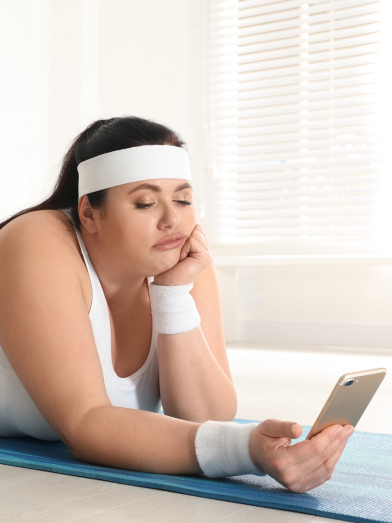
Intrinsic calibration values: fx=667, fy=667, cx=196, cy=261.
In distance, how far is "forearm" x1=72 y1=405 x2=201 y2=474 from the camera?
98 cm

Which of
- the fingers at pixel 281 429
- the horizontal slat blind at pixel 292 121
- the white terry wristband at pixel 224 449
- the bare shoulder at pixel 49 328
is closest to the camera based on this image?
the fingers at pixel 281 429

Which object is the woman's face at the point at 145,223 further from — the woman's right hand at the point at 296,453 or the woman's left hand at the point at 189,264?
the woman's right hand at the point at 296,453

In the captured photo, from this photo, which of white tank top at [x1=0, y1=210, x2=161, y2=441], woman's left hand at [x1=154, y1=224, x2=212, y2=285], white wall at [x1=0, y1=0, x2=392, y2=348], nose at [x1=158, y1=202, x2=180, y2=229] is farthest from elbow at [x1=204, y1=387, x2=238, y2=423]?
white wall at [x1=0, y1=0, x2=392, y2=348]

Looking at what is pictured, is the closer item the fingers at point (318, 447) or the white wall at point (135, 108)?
the fingers at point (318, 447)

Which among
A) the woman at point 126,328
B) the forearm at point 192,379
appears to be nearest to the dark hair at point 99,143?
the woman at point 126,328

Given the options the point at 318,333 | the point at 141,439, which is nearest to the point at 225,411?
the point at 141,439

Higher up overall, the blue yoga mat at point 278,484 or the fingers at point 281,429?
the fingers at point 281,429

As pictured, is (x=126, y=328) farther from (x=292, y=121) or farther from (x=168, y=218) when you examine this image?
(x=292, y=121)

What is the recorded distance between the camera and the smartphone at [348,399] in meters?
0.85

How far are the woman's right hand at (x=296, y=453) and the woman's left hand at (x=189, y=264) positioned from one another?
397 mm

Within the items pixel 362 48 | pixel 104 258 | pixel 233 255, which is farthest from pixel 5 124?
pixel 104 258

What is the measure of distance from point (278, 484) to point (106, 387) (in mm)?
387

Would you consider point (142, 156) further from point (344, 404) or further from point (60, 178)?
point (344, 404)

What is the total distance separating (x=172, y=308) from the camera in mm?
1227
